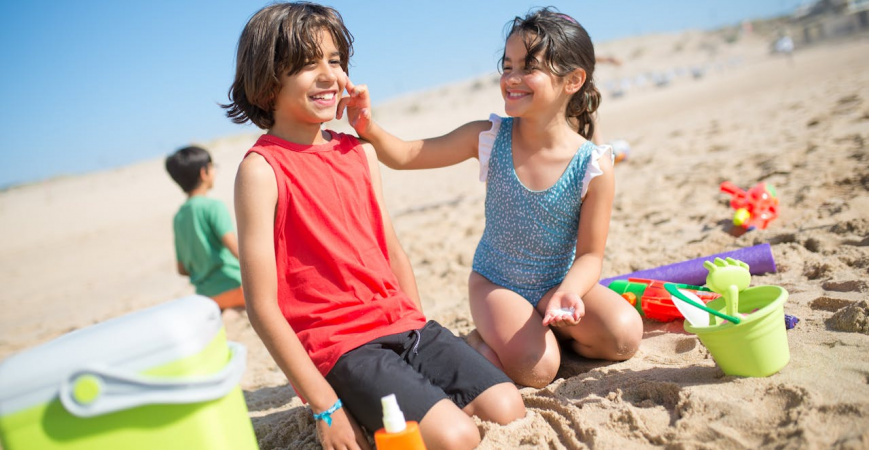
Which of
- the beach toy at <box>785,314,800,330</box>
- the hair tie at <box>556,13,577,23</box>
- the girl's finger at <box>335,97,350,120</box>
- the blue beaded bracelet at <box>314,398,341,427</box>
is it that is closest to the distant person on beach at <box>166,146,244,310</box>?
the girl's finger at <box>335,97,350,120</box>

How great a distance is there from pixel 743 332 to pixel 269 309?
61.0 inches

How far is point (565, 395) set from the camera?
2.22 m

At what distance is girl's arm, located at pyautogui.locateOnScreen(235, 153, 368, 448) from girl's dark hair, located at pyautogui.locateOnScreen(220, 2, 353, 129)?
0.35 meters

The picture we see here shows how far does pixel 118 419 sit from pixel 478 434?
3.60 ft

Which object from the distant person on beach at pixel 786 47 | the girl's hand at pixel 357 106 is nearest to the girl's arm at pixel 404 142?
the girl's hand at pixel 357 106

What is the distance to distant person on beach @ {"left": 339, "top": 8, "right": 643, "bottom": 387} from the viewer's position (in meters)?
2.38

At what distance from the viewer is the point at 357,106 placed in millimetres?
2375

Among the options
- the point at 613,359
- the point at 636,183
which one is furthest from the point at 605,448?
the point at 636,183

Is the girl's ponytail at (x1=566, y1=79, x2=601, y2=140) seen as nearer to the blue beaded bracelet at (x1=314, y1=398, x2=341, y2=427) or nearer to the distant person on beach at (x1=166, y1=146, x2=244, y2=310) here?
the blue beaded bracelet at (x1=314, y1=398, x2=341, y2=427)

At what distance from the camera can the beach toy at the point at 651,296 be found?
268 cm

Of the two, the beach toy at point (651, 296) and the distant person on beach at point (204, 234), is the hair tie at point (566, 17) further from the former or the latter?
the distant person on beach at point (204, 234)

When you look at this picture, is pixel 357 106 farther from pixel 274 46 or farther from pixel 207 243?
pixel 207 243

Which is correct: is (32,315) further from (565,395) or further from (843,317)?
(843,317)

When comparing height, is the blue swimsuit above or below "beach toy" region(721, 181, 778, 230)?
above
